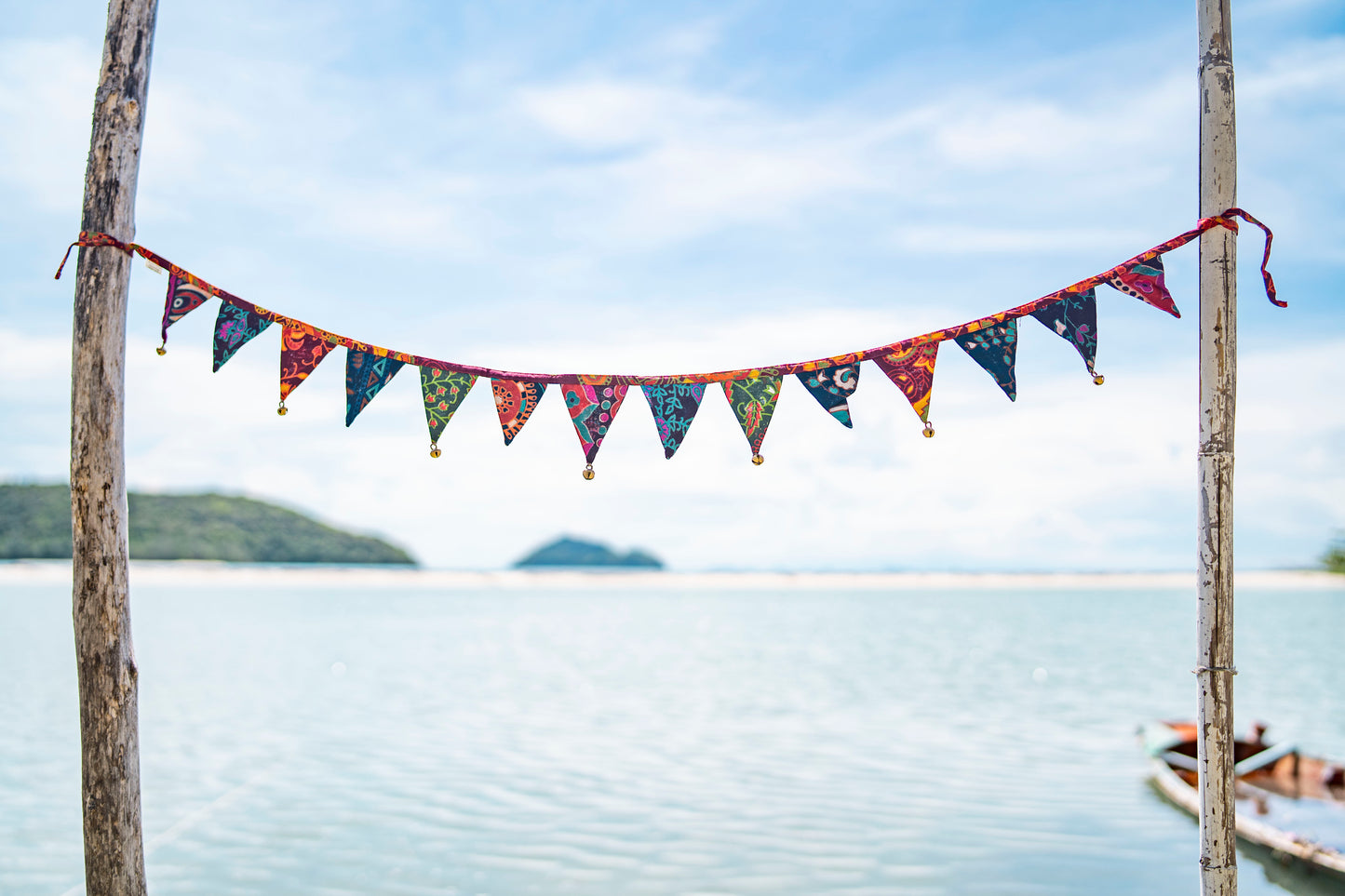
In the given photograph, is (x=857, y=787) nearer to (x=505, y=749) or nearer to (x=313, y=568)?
(x=505, y=749)

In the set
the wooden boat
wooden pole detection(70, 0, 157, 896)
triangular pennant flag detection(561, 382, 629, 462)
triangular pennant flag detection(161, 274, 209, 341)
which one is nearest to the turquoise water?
the wooden boat

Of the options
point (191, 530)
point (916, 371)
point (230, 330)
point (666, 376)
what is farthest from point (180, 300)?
point (191, 530)

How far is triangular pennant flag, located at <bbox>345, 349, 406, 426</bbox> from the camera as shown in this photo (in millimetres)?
5027

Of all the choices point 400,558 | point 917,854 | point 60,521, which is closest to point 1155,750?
point 917,854

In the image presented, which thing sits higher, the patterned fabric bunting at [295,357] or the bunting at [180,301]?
the bunting at [180,301]

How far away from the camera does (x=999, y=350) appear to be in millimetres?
4629

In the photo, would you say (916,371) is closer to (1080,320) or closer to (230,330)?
(1080,320)

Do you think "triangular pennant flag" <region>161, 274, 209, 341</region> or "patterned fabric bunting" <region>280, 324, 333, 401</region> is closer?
"triangular pennant flag" <region>161, 274, 209, 341</region>

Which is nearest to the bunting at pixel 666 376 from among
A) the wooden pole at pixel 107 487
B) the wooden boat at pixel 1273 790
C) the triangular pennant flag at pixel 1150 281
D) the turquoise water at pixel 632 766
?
the triangular pennant flag at pixel 1150 281

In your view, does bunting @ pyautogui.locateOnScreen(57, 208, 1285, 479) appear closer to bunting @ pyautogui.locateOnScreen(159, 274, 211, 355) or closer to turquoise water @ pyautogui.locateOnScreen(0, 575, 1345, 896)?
bunting @ pyautogui.locateOnScreen(159, 274, 211, 355)

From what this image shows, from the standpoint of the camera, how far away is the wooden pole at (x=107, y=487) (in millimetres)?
4266

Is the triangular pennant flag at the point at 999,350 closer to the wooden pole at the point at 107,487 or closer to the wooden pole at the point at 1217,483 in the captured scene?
the wooden pole at the point at 1217,483

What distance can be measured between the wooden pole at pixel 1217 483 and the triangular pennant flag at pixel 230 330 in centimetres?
448

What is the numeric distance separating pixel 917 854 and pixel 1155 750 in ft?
17.0
